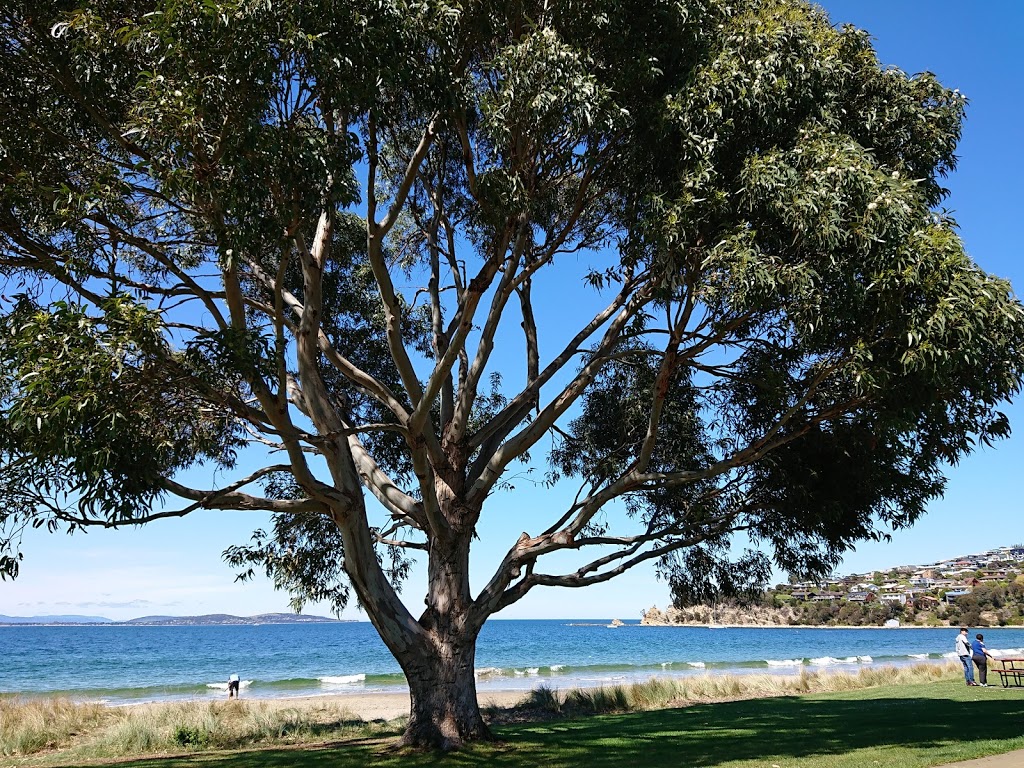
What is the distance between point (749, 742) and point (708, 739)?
0.81m

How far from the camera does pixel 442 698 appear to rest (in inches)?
461

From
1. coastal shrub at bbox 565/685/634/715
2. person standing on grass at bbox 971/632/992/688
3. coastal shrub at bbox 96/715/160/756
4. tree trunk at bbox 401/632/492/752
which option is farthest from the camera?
coastal shrub at bbox 565/685/634/715

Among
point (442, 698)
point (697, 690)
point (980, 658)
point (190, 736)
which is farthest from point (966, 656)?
point (190, 736)

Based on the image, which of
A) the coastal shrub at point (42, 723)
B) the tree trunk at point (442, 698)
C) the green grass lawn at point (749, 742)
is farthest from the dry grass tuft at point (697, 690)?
the coastal shrub at point (42, 723)

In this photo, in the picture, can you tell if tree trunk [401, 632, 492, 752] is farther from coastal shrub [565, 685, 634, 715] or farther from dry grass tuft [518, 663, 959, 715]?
coastal shrub [565, 685, 634, 715]

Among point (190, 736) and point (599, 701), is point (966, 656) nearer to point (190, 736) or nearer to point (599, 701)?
point (599, 701)

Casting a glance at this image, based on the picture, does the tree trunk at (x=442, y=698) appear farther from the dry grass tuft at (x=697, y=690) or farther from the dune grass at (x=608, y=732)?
the dry grass tuft at (x=697, y=690)

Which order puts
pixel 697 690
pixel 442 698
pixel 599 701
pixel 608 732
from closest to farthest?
pixel 442 698, pixel 608 732, pixel 599 701, pixel 697 690

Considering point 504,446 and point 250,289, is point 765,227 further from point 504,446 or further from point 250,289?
point 250,289

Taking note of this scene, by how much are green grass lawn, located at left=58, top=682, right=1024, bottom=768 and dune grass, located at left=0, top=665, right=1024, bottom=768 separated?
Result: 2 centimetres

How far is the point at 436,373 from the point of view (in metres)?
11.1

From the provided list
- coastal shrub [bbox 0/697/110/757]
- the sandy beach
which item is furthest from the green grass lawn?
the sandy beach

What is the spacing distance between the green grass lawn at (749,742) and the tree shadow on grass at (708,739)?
0.01 m

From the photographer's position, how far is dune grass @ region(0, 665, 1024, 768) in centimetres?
1002
